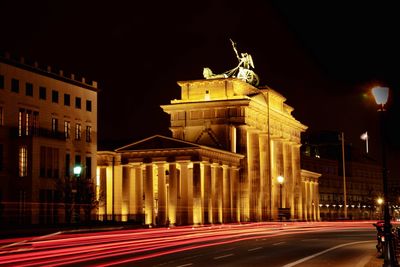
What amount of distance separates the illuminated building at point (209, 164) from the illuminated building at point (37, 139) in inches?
355

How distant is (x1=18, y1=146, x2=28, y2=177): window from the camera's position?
2598 inches

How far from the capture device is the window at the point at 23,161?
217 ft

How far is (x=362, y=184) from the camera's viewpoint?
636 ft

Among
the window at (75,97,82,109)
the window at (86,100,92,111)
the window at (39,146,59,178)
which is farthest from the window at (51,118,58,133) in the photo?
the window at (86,100,92,111)

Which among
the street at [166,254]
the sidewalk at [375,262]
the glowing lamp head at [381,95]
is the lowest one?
the sidewalk at [375,262]

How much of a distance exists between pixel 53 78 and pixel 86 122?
760 centimetres

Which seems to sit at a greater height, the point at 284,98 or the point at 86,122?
the point at 284,98

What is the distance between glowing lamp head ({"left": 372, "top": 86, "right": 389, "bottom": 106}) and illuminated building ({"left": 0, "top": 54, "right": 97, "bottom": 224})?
44.3 metres

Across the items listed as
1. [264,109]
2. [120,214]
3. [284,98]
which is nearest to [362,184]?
[284,98]

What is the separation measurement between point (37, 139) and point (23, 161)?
2.39 m

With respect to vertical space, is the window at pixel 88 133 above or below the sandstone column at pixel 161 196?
above

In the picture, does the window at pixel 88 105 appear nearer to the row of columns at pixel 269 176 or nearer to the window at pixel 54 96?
the window at pixel 54 96

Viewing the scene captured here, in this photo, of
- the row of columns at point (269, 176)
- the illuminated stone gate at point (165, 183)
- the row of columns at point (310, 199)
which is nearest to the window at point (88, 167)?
the illuminated stone gate at point (165, 183)

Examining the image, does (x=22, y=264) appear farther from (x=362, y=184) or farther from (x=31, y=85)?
(x=362, y=184)
